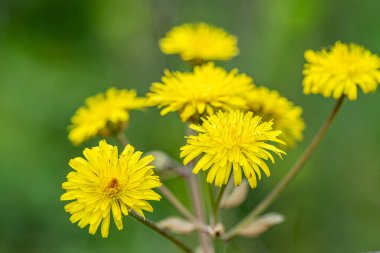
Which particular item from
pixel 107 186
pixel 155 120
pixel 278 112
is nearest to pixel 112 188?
pixel 107 186

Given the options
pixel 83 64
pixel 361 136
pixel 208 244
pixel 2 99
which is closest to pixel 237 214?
pixel 361 136

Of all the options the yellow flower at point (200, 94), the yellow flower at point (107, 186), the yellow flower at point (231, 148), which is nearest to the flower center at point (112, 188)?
the yellow flower at point (107, 186)

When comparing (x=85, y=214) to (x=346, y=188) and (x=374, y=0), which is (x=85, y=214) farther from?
(x=374, y=0)

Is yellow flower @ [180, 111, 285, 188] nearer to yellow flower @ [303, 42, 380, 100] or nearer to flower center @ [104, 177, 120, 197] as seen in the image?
flower center @ [104, 177, 120, 197]

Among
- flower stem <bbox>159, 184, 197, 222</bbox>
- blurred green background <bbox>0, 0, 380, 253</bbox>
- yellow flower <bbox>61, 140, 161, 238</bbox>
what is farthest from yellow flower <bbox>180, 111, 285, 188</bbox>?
blurred green background <bbox>0, 0, 380, 253</bbox>

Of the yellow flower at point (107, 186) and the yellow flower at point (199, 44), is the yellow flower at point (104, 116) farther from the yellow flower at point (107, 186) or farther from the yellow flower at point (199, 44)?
the yellow flower at point (107, 186)

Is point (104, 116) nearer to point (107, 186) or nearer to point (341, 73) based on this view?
point (107, 186)
